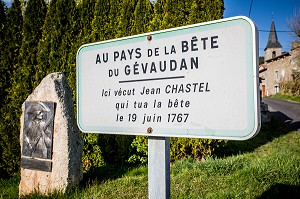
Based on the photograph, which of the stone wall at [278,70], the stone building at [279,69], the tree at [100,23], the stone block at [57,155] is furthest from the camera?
the stone wall at [278,70]

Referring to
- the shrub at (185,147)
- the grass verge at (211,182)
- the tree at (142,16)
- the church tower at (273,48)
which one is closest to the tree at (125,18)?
the tree at (142,16)

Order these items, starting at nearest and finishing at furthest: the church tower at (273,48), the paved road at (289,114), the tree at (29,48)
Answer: the tree at (29,48) < the paved road at (289,114) < the church tower at (273,48)

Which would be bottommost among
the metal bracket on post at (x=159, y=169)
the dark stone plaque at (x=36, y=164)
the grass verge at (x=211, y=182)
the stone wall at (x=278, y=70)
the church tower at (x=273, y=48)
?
the grass verge at (x=211, y=182)

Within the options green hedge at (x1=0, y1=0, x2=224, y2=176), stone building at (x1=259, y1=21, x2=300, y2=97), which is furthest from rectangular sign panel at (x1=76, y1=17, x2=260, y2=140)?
stone building at (x1=259, y1=21, x2=300, y2=97)

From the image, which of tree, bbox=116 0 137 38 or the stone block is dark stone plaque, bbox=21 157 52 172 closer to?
the stone block

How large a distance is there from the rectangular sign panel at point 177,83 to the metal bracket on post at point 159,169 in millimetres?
100

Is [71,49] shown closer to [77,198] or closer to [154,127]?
[77,198]

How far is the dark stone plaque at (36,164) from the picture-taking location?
3584 mm

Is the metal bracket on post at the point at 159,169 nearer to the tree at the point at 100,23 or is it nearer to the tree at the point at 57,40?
the tree at the point at 57,40

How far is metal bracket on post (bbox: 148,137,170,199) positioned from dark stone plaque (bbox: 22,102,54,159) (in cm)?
239

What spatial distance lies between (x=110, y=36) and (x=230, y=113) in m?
4.87

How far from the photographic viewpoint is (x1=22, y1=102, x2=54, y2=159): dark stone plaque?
12.0 feet

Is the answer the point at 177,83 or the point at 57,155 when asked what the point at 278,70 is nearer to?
the point at 57,155

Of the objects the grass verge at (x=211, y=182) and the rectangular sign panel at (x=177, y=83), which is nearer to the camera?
the rectangular sign panel at (x=177, y=83)
